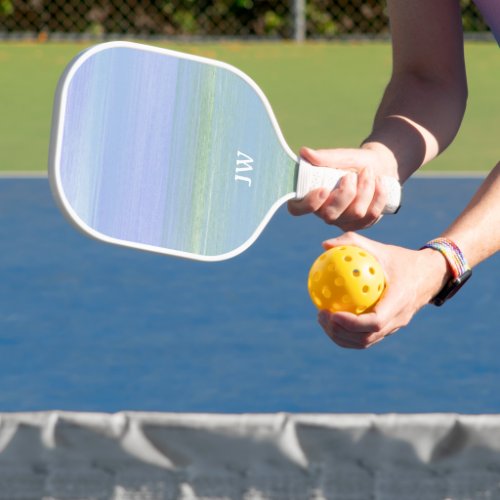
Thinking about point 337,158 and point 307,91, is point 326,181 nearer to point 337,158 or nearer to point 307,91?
point 337,158

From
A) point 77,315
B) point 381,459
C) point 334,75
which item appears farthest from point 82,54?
point 334,75

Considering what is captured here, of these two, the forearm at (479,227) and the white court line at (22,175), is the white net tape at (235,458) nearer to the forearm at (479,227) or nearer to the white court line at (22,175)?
the forearm at (479,227)

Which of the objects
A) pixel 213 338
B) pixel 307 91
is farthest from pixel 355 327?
pixel 307 91

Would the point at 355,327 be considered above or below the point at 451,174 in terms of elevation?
above

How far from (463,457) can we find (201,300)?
10.1ft

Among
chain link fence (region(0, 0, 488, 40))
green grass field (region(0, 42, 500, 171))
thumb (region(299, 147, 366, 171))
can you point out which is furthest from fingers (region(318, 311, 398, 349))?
chain link fence (region(0, 0, 488, 40))

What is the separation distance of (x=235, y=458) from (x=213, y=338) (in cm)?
257

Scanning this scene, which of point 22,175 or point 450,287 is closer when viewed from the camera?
point 450,287

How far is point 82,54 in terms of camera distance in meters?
2.14

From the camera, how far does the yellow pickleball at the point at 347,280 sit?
6.88 ft

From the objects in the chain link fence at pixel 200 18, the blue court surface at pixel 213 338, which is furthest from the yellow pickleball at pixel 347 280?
the chain link fence at pixel 200 18

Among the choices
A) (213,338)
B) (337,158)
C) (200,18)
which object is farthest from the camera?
(200,18)

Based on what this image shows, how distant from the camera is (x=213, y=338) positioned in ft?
16.1

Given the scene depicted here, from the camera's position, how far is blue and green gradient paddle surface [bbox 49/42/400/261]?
7.05 feet
